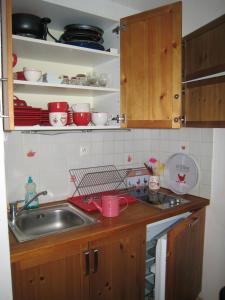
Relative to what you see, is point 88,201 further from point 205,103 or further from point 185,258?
point 205,103

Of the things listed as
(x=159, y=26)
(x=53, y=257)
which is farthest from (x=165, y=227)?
(x=159, y=26)

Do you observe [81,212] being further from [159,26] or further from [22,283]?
[159,26]

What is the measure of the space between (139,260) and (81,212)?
18.0 inches

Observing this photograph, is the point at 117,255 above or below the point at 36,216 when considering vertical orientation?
below

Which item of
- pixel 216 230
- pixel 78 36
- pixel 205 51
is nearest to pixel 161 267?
pixel 216 230

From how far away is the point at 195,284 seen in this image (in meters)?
1.71

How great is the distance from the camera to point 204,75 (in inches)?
55.8

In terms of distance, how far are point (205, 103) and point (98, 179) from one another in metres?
0.95

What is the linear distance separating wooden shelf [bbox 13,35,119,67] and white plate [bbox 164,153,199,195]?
0.92 metres

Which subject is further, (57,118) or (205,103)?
(205,103)

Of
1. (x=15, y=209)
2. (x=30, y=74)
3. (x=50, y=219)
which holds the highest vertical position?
(x=30, y=74)

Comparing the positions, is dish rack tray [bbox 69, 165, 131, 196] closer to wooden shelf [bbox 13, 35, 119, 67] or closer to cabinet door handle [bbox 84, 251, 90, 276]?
cabinet door handle [bbox 84, 251, 90, 276]

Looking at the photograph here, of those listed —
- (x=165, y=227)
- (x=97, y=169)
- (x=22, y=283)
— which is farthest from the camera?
(x=97, y=169)

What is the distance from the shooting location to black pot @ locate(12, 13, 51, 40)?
47.5 inches
